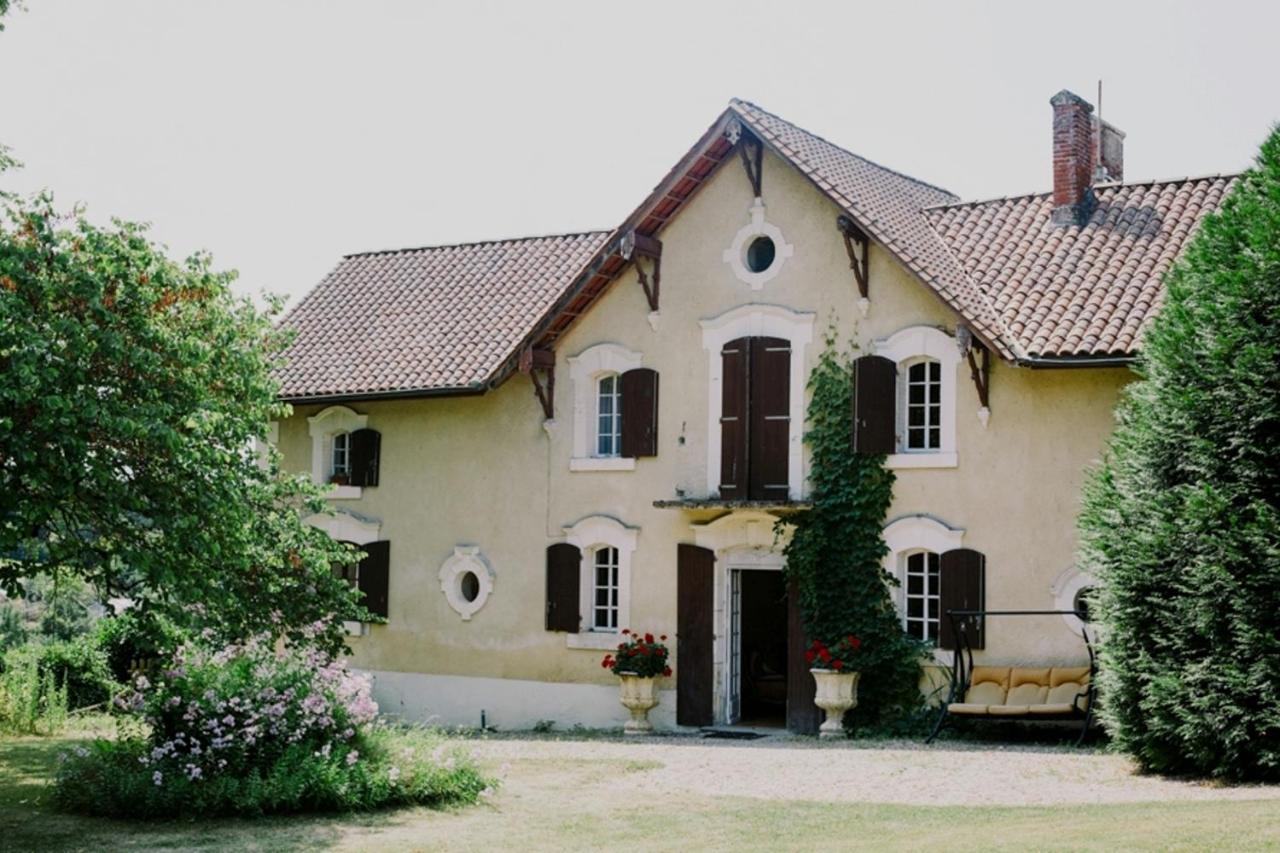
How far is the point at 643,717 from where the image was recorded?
19.6 m

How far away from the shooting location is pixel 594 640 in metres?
20.4

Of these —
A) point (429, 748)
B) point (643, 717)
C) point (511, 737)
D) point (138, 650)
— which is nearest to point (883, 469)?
Answer: point (643, 717)

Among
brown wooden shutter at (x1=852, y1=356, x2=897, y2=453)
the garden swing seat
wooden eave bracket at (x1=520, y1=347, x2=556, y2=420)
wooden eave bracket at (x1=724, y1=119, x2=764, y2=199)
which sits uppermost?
wooden eave bracket at (x1=724, y1=119, x2=764, y2=199)

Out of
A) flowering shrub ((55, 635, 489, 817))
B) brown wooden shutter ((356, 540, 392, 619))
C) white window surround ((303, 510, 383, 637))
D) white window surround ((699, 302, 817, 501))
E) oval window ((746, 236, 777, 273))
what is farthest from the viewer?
white window surround ((303, 510, 383, 637))

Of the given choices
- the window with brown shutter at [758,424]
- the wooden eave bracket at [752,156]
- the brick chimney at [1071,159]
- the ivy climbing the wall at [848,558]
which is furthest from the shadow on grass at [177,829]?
the brick chimney at [1071,159]

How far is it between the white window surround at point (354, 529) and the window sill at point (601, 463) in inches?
126

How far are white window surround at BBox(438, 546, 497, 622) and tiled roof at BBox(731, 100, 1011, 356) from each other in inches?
250

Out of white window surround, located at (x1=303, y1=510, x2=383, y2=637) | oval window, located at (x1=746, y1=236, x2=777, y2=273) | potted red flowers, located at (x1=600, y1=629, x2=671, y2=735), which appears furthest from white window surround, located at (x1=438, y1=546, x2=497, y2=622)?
oval window, located at (x1=746, y1=236, x2=777, y2=273)

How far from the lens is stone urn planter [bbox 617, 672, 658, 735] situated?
1950 cm

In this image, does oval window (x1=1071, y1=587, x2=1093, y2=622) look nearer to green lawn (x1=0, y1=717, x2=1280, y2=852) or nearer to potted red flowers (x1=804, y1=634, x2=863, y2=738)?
potted red flowers (x1=804, y1=634, x2=863, y2=738)

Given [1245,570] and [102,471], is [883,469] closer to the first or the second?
[1245,570]

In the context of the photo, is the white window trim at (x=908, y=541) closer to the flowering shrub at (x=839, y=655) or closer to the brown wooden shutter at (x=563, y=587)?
the flowering shrub at (x=839, y=655)

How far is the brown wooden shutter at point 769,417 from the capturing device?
19.2m

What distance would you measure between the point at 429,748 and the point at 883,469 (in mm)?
7073
